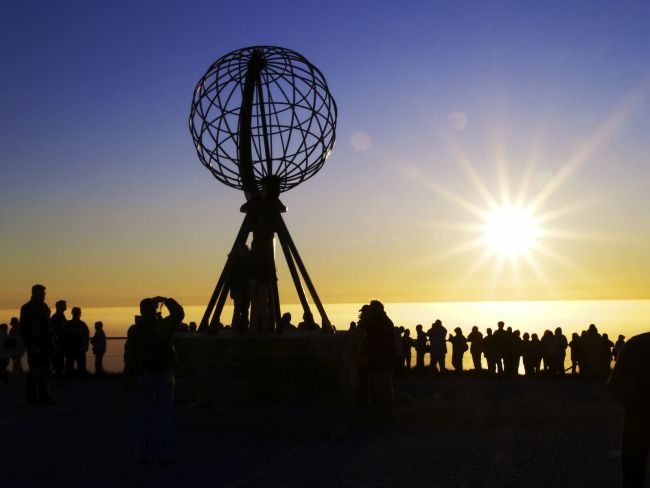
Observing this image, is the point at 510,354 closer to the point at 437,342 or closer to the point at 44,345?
the point at 437,342

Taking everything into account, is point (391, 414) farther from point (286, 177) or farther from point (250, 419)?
point (286, 177)

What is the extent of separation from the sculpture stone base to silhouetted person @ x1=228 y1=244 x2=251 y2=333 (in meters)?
1.66

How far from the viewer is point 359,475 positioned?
22.1 ft

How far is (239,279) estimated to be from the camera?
14.1 metres

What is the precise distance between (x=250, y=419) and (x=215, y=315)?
3.63 metres

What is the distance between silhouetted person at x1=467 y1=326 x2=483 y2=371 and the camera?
62.2ft

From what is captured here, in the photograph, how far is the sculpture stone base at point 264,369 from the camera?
1199 centimetres

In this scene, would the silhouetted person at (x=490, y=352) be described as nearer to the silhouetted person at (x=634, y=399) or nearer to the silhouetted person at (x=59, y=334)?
the silhouetted person at (x=59, y=334)

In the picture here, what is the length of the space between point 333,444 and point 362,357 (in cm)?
327

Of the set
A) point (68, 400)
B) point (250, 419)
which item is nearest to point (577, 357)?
point (250, 419)

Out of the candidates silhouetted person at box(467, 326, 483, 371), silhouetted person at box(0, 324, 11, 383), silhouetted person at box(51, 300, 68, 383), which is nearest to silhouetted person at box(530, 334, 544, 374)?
silhouetted person at box(467, 326, 483, 371)

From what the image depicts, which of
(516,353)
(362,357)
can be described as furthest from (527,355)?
(362,357)

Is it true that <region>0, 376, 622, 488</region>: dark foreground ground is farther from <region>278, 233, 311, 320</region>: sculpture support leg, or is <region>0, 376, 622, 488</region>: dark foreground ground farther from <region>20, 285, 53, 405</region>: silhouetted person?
<region>278, 233, 311, 320</region>: sculpture support leg

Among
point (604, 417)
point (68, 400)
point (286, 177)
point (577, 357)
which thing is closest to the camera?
point (604, 417)
